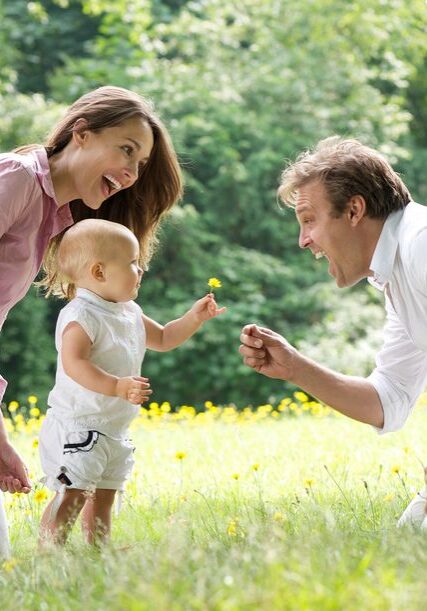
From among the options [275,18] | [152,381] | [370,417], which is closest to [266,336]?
[370,417]

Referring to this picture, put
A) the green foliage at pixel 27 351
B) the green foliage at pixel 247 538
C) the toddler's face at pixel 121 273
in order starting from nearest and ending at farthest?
1. the green foliage at pixel 247 538
2. the toddler's face at pixel 121 273
3. the green foliage at pixel 27 351

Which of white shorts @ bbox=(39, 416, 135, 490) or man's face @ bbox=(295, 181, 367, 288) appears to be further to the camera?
man's face @ bbox=(295, 181, 367, 288)

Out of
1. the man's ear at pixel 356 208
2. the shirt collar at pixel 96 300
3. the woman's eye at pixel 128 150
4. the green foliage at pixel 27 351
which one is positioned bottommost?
the green foliage at pixel 27 351

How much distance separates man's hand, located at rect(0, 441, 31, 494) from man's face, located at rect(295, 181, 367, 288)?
4.29ft

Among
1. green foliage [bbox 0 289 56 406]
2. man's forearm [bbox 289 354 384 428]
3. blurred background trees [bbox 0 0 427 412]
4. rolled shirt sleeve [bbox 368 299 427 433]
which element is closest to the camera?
man's forearm [bbox 289 354 384 428]

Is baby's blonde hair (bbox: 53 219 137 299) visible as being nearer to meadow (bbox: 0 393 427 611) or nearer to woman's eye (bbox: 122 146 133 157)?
woman's eye (bbox: 122 146 133 157)

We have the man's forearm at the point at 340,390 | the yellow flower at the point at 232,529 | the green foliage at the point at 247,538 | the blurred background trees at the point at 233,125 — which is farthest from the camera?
the blurred background trees at the point at 233,125

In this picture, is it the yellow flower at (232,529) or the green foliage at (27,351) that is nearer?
the yellow flower at (232,529)

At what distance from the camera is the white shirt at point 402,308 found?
11.0ft

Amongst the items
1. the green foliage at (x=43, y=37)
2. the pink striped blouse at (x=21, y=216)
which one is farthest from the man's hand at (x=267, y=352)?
the green foliage at (x=43, y=37)

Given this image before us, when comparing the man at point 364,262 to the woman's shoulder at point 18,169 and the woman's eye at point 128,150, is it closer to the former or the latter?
the woman's eye at point 128,150

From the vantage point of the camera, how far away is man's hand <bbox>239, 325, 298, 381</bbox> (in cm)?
→ 347

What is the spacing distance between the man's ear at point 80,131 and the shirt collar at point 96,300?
0.57m

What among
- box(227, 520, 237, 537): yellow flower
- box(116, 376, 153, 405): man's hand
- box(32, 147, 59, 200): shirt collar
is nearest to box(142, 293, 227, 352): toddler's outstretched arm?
box(116, 376, 153, 405): man's hand
